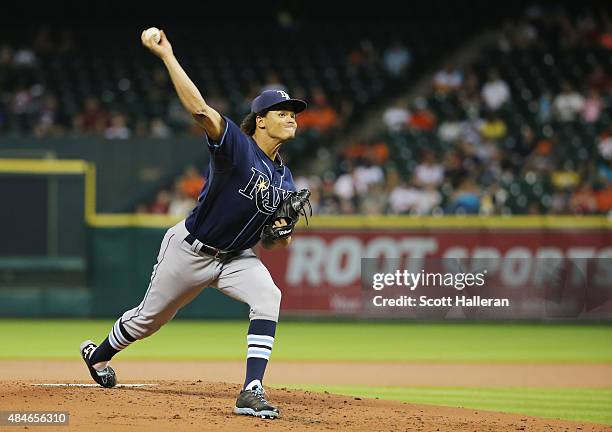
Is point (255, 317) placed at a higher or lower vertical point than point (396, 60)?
lower

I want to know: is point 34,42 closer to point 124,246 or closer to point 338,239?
point 124,246

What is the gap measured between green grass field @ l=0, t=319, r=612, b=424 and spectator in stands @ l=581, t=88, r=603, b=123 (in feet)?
12.7

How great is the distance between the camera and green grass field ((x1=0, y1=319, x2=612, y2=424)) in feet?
24.6

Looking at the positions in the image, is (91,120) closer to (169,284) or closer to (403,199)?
(403,199)

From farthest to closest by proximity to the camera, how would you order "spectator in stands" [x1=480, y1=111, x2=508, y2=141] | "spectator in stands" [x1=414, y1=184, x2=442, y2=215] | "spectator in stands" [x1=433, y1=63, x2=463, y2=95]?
"spectator in stands" [x1=433, y1=63, x2=463, y2=95]
"spectator in stands" [x1=480, y1=111, x2=508, y2=141]
"spectator in stands" [x1=414, y1=184, x2=442, y2=215]

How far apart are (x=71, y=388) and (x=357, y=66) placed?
13653 mm

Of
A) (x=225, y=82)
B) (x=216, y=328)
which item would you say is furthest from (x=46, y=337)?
(x=225, y=82)

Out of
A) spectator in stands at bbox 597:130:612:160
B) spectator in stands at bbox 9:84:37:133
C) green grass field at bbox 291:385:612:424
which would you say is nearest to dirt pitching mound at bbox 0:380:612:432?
green grass field at bbox 291:385:612:424

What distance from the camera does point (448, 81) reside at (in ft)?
59.9

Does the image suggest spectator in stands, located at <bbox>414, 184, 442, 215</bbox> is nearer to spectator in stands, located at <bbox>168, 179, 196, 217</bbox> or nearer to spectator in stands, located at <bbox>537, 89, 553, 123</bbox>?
spectator in stands, located at <bbox>537, 89, 553, 123</bbox>

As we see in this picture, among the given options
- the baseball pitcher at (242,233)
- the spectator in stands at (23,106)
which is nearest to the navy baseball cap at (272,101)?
the baseball pitcher at (242,233)

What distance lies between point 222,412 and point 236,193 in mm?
1183

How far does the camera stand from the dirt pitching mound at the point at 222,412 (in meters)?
5.34

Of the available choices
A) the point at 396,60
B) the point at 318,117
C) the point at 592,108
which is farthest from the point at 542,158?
the point at 396,60
